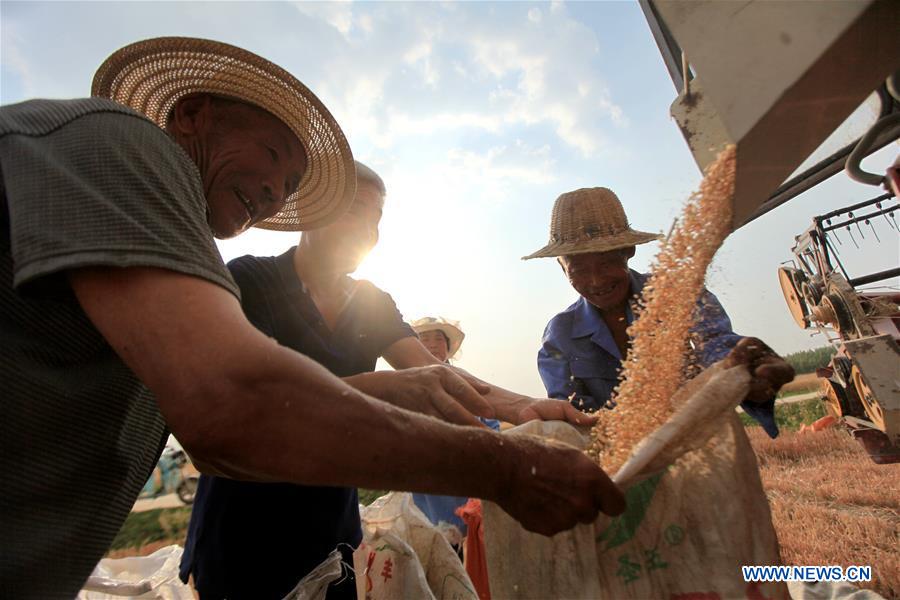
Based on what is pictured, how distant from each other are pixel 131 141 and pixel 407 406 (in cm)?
101

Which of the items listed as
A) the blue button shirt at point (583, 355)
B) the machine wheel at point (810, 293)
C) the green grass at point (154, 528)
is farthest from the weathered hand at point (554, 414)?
the green grass at point (154, 528)

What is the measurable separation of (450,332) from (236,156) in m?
3.81

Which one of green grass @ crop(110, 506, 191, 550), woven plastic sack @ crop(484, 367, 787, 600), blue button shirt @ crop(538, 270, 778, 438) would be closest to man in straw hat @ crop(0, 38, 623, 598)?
woven plastic sack @ crop(484, 367, 787, 600)

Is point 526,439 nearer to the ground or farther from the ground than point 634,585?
farther from the ground

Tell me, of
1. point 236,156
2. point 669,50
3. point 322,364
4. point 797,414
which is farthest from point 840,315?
point 797,414

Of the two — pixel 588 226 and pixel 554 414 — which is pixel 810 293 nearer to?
pixel 588 226

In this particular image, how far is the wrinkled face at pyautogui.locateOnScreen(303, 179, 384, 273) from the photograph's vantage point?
2471mm

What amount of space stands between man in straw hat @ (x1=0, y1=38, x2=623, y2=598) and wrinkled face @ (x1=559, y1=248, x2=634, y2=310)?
2.17m

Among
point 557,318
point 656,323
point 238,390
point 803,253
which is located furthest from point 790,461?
point 238,390

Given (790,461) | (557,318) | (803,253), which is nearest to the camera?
(557,318)

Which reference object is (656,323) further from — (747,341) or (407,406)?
(407,406)

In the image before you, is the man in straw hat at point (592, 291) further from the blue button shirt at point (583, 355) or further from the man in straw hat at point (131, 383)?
the man in straw hat at point (131, 383)

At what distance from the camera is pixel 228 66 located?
1.79m

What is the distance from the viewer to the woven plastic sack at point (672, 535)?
110cm
